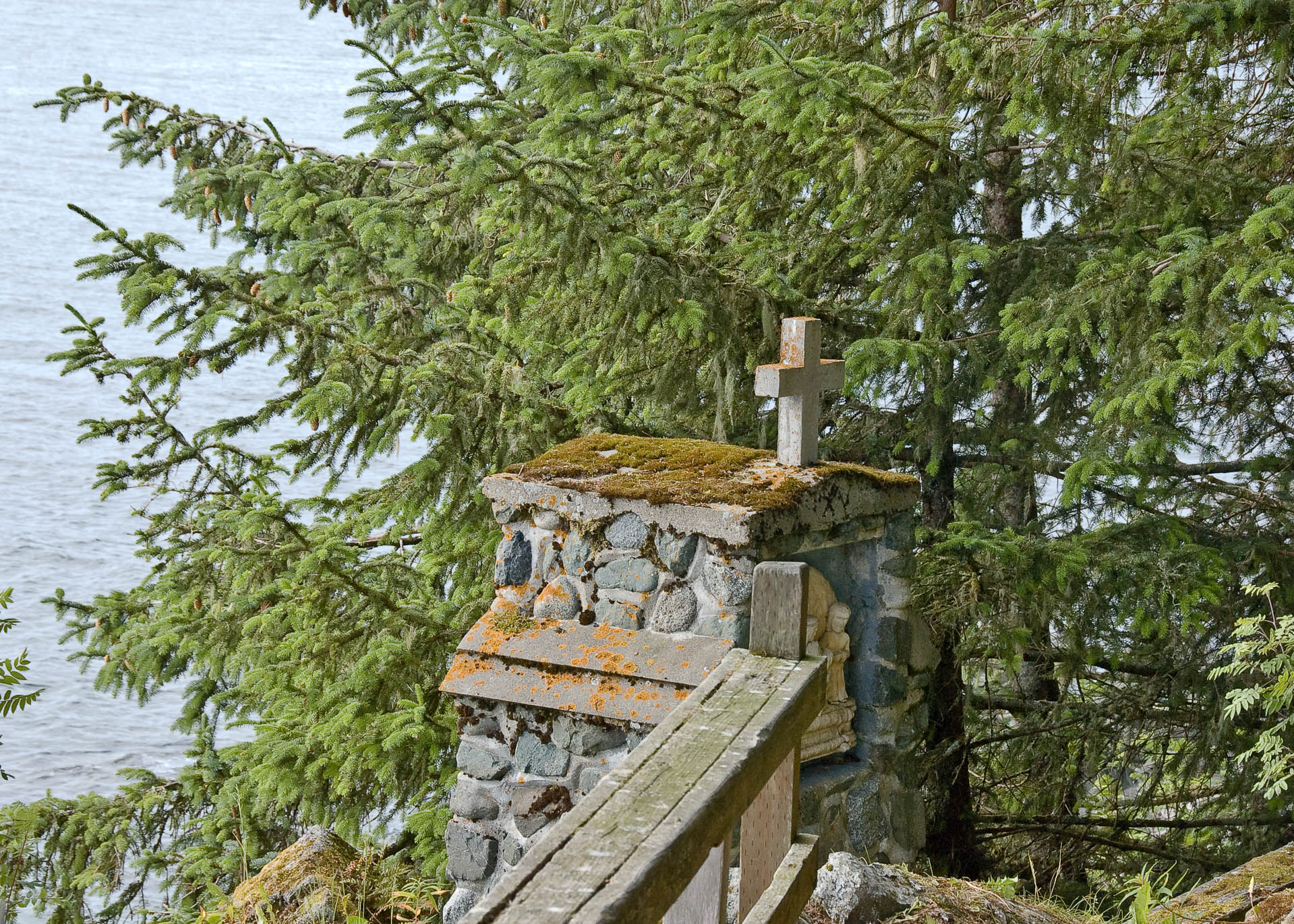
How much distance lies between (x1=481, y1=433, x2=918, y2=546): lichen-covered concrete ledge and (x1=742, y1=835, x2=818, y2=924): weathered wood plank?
1.20 m

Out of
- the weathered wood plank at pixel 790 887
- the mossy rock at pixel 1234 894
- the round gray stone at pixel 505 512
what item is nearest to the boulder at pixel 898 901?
the mossy rock at pixel 1234 894

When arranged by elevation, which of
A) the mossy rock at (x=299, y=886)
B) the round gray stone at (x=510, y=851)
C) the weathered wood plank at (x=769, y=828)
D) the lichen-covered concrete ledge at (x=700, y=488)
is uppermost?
the lichen-covered concrete ledge at (x=700, y=488)

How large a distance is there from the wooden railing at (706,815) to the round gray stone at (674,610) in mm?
1161

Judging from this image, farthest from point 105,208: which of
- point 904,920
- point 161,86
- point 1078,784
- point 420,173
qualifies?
point 904,920

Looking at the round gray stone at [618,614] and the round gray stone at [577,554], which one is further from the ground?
the round gray stone at [577,554]

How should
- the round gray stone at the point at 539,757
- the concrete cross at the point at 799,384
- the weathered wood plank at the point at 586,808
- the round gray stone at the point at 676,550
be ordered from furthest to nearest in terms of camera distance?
the concrete cross at the point at 799,384 < the round gray stone at the point at 539,757 < the round gray stone at the point at 676,550 < the weathered wood plank at the point at 586,808

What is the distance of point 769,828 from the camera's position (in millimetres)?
2434

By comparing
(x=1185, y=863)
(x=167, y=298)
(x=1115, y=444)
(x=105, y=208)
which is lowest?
(x=1185, y=863)

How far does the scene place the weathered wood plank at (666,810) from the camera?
155 centimetres

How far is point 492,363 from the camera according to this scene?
569 cm

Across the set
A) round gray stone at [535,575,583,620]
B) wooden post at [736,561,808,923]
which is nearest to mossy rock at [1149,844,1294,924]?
wooden post at [736,561,808,923]

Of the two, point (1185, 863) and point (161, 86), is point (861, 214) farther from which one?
point (161, 86)

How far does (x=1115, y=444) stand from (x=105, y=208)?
20.6 meters

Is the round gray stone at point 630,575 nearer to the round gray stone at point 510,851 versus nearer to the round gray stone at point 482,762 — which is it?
the round gray stone at point 482,762
